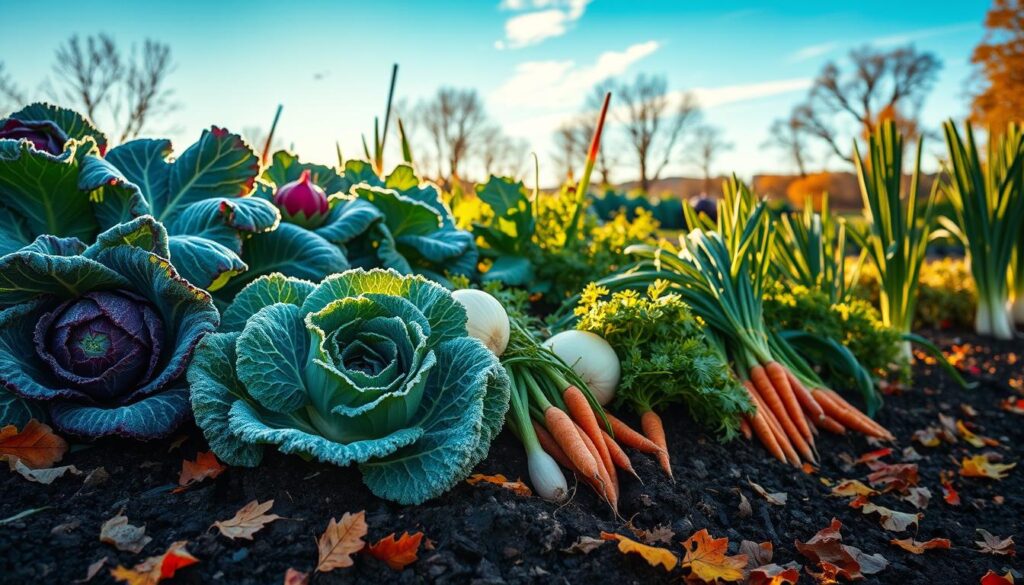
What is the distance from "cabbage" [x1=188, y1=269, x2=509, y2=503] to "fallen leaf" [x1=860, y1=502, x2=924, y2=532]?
1.34 m

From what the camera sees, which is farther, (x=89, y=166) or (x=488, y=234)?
(x=488, y=234)

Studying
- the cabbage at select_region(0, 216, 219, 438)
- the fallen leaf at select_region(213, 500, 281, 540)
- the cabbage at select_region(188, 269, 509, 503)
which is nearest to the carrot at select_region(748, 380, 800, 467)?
the cabbage at select_region(188, 269, 509, 503)

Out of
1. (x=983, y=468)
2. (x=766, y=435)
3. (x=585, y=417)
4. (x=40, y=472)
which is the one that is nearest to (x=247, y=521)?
(x=40, y=472)

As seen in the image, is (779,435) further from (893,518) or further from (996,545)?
(996,545)

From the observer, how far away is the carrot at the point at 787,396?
276 cm

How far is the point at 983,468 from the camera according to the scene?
2.84m

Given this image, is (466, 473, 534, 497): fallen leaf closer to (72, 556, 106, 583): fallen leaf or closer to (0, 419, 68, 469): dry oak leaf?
(72, 556, 106, 583): fallen leaf

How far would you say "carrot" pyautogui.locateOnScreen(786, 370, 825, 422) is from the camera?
2875mm

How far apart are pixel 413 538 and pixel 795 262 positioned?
3.35 meters

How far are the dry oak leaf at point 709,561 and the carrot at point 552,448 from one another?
416 mm

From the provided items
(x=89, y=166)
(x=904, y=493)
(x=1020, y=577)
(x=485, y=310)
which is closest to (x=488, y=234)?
(x=485, y=310)

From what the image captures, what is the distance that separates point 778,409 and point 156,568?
2.24 metres

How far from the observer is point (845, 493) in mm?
2398

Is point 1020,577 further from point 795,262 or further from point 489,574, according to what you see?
point 795,262
